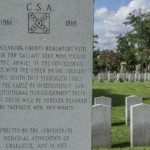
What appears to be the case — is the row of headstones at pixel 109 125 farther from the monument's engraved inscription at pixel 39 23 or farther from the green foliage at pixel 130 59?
the green foliage at pixel 130 59

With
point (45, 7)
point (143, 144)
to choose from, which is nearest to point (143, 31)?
point (143, 144)

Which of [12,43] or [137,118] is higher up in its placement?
[12,43]

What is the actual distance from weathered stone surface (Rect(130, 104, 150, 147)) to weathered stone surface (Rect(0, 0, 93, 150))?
301 cm

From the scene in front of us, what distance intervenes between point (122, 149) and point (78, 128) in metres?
2.92

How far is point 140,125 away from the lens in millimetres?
6109

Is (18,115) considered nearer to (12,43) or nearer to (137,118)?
(12,43)

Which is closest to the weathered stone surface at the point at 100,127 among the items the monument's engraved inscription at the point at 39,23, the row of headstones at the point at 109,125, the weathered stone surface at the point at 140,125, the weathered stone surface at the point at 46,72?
the row of headstones at the point at 109,125

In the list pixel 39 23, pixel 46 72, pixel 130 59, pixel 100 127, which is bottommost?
pixel 100 127

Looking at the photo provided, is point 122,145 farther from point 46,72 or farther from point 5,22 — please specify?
point 5,22

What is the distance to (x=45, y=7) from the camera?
10.6 feet

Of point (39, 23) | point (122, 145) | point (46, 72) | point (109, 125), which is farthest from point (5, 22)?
point (122, 145)

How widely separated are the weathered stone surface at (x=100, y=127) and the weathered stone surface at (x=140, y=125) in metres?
0.63

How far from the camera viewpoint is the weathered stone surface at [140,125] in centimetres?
604

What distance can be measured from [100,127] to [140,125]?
1029 mm
